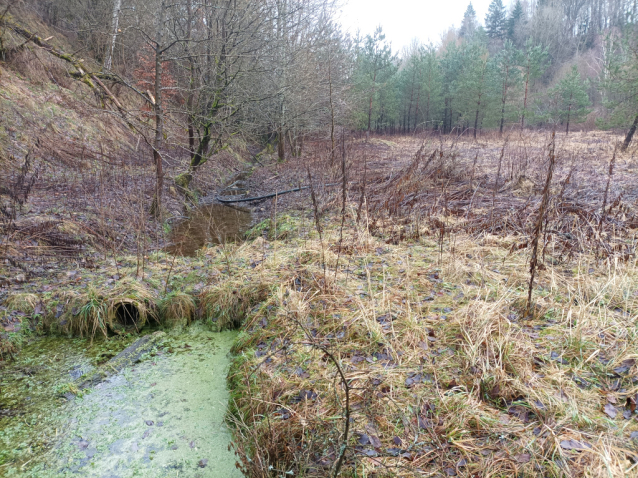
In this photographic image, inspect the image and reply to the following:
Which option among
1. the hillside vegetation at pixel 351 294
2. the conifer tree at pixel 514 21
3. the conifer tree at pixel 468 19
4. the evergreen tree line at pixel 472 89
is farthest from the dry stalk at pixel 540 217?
the conifer tree at pixel 468 19

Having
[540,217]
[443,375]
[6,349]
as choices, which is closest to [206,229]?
[6,349]

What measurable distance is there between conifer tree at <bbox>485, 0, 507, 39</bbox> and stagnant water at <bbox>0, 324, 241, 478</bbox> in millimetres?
56730

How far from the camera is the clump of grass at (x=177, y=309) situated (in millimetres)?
4398

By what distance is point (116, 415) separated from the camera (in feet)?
9.96

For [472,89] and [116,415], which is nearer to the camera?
[116,415]

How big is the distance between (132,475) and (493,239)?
199 inches

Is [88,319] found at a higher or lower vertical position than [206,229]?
lower

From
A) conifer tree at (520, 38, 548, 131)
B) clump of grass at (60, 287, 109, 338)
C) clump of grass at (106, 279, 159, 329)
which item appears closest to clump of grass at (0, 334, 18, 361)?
clump of grass at (60, 287, 109, 338)

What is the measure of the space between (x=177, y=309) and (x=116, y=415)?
1.53 m

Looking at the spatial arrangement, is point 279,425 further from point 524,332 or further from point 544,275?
point 544,275

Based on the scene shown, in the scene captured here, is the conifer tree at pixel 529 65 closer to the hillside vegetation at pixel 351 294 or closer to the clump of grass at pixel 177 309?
the hillside vegetation at pixel 351 294

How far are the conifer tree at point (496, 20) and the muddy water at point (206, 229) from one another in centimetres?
5181

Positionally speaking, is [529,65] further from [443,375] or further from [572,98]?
[443,375]

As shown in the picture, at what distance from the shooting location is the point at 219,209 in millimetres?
9688
